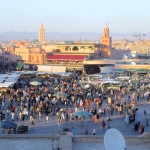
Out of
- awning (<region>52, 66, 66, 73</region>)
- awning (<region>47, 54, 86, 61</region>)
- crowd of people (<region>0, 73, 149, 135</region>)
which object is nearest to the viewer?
crowd of people (<region>0, 73, 149, 135</region>)

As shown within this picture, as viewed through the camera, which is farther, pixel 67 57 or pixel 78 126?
pixel 67 57

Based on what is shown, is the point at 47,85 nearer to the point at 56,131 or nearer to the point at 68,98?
the point at 68,98

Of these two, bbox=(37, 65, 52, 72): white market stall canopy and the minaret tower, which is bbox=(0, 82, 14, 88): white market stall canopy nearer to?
bbox=(37, 65, 52, 72): white market stall canopy

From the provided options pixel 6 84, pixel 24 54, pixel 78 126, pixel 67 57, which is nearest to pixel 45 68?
pixel 67 57

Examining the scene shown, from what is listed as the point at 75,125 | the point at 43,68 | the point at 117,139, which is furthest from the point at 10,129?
the point at 43,68

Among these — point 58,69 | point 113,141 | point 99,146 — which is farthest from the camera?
point 58,69

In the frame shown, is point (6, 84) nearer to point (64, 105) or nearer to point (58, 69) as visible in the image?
point (64, 105)

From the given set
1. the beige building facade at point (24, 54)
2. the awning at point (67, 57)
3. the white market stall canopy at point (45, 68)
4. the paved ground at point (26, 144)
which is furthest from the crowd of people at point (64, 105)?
the beige building facade at point (24, 54)

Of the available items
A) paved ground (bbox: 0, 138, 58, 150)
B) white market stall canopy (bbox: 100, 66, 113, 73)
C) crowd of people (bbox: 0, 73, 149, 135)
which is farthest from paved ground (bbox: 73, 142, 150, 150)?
white market stall canopy (bbox: 100, 66, 113, 73)

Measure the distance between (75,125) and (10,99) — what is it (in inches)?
249

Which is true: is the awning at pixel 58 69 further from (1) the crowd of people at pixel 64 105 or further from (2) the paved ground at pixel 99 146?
(2) the paved ground at pixel 99 146

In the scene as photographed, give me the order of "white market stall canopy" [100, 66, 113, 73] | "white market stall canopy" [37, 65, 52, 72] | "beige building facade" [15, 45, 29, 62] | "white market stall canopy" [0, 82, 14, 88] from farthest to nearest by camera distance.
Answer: "beige building facade" [15, 45, 29, 62] → "white market stall canopy" [37, 65, 52, 72] → "white market stall canopy" [100, 66, 113, 73] → "white market stall canopy" [0, 82, 14, 88]

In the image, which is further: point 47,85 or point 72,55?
point 72,55

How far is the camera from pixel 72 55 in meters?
42.2
